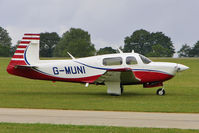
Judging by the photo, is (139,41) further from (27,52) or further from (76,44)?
(27,52)

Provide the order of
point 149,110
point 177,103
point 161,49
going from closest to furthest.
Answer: point 149,110 → point 177,103 → point 161,49

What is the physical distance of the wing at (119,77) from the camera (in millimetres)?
18766

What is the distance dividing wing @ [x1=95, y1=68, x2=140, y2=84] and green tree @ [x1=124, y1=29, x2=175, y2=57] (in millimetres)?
90177

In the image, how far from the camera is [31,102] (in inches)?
666

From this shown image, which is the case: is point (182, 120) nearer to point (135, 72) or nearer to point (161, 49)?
point (135, 72)

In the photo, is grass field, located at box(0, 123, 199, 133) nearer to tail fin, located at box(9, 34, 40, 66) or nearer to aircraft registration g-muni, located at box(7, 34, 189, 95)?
aircraft registration g-muni, located at box(7, 34, 189, 95)

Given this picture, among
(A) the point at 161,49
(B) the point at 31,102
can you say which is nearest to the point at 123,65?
(B) the point at 31,102

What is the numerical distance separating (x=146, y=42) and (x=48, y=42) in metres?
32.0

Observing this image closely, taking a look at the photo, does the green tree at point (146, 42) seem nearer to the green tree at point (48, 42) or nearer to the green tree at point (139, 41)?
the green tree at point (139, 41)

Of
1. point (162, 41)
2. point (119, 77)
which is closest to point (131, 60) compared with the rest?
point (119, 77)

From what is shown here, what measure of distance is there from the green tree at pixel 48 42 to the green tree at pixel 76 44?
5.59 m

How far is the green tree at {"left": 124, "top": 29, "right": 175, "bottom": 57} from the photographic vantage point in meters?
113

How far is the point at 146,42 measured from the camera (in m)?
117

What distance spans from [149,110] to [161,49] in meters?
93.1
